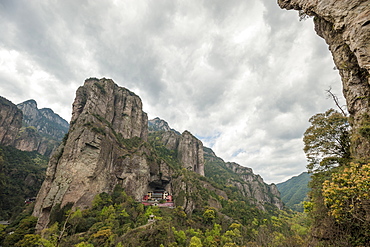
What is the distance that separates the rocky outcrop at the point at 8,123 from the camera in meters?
79.4

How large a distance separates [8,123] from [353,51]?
414 feet

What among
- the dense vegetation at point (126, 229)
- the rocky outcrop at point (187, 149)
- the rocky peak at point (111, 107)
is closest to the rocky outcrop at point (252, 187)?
the rocky outcrop at point (187, 149)

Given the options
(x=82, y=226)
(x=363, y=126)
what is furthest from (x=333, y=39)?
(x=82, y=226)

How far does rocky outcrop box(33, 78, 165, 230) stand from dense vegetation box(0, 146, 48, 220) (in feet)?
95.4

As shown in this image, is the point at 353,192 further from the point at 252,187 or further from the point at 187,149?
the point at 252,187

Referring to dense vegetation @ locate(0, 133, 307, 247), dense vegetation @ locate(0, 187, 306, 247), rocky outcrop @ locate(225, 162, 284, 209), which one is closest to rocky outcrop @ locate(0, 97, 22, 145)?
dense vegetation @ locate(0, 133, 307, 247)

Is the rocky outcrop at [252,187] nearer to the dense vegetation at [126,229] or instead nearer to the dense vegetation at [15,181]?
the dense vegetation at [126,229]

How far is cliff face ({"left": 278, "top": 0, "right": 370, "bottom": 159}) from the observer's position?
9.64 metres

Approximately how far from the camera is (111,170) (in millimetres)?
46594

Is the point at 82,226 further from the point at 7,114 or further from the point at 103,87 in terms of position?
the point at 7,114

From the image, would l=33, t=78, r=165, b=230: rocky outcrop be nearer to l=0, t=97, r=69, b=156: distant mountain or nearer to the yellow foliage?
the yellow foliage

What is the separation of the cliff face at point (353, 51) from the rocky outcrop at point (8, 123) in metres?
122

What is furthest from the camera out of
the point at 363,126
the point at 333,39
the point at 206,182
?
the point at 206,182

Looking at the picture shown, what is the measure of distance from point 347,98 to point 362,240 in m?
10.2
